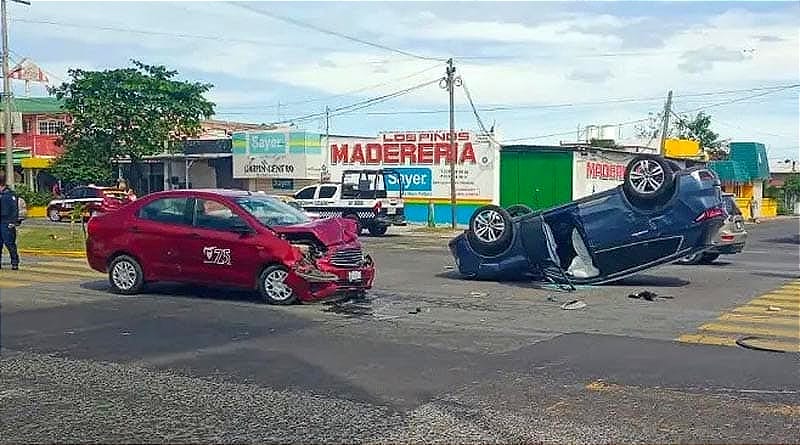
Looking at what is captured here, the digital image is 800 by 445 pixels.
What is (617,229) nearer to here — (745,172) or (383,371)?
(383,371)

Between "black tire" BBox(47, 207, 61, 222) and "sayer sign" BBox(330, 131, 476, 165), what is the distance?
12775 mm

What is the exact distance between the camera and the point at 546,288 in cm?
1569

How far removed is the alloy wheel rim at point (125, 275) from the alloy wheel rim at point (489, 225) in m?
6.11

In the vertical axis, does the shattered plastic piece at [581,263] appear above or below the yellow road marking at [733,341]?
above

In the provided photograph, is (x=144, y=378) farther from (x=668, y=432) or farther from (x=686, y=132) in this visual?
(x=686, y=132)

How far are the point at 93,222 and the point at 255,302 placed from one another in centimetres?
303

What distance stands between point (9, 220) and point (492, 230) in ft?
29.7

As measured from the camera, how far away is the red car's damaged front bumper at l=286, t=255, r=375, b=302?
12.8m

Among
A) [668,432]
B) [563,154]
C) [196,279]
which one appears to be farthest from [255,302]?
[563,154]

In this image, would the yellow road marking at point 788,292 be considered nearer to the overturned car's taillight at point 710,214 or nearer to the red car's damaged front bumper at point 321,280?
the overturned car's taillight at point 710,214

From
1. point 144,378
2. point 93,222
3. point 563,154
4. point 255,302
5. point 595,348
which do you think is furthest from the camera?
point 563,154

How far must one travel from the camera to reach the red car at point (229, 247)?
12.9 m

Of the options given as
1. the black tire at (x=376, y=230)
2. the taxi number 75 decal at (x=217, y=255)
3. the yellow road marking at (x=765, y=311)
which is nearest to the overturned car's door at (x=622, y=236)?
the yellow road marking at (x=765, y=311)

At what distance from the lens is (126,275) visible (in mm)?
13898
